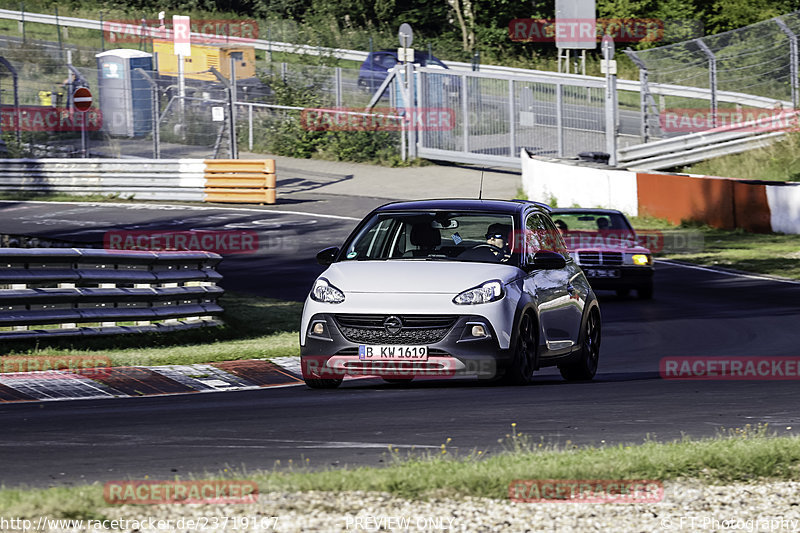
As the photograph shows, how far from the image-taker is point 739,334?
619 inches

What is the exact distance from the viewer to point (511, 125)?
38.1m

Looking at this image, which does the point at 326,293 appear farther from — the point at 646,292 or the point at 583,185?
the point at 583,185

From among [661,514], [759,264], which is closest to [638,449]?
[661,514]

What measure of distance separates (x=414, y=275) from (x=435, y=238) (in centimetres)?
84

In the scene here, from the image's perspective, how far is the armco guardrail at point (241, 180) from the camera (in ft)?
108

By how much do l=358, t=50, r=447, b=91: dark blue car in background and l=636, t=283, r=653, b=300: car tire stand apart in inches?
919

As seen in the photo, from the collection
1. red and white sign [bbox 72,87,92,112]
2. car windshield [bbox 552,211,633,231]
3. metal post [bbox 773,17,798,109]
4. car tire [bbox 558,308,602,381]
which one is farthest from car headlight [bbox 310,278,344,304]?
red and white sign [bbox 72,87,92,112]

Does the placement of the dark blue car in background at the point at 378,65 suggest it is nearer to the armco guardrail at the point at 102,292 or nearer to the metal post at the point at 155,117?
the metal post at the point at 155,117

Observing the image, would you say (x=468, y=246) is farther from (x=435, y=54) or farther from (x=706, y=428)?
(x=435, y=54)

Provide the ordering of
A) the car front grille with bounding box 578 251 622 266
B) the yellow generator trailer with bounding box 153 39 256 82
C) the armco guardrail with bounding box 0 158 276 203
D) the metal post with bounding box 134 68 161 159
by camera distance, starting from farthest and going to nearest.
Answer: the yellow generator trailer with bounding box 153 39 256 82 → the metal post with bounding box 134 68 161 159 → the armco guardrail with bounding box 0 158 276 203 → the car front grille with bounding box 578 251 622 266

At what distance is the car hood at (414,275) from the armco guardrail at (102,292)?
12.7 ft

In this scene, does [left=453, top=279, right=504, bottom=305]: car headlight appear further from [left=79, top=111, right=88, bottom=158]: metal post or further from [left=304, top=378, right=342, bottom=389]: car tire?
[left=79, top=111, right=88, bottom=158]: metal post

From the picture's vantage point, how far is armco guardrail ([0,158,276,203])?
33188 mm

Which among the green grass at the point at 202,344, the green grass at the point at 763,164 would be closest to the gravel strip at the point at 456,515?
the green grass at the point at 202,344
